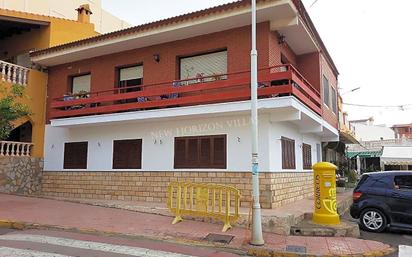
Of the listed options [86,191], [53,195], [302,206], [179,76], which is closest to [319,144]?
[302,206]

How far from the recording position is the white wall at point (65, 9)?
2420cm

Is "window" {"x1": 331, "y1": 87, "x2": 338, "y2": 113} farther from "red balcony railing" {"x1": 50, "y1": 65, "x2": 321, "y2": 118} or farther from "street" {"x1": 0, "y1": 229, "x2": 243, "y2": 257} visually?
"street" {"x1": 0, "y1": 229, "x2": 243, "y2": 257}

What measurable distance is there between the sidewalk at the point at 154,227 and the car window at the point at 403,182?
242cm

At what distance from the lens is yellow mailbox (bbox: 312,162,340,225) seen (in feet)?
34.0

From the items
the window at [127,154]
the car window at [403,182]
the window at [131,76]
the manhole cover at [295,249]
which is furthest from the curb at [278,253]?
the window at [131,76]

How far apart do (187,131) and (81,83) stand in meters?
6.70

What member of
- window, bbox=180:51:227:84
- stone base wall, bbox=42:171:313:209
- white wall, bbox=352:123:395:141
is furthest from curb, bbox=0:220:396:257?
white wall, bbox=352:123:395:141

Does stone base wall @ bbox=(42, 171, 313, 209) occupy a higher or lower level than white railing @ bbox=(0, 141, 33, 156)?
lower

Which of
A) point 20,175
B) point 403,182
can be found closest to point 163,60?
point 20,175

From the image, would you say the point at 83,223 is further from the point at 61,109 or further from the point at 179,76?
the point at 61,109

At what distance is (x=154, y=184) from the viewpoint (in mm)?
13742

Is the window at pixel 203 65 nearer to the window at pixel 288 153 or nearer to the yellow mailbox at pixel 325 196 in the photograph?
the window at pixel 288 153

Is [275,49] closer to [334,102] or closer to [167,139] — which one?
[167,139]

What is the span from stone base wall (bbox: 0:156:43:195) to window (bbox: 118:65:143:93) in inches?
212
